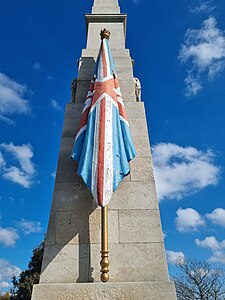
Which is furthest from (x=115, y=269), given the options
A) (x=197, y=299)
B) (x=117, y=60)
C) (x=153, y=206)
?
(x=197, y=299)

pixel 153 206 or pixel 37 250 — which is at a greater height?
pixel 37 250

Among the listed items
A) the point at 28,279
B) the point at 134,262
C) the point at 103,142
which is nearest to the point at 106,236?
the point at 134,262

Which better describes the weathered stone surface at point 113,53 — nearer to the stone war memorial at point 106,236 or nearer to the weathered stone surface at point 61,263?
the stone war memorial at point 106,236

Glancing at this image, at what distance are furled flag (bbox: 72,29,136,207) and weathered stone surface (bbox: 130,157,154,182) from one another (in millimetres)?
495

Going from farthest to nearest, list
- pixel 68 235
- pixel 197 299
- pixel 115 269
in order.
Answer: pixel 197 299 → pixel 68 235 → pixel 115 269

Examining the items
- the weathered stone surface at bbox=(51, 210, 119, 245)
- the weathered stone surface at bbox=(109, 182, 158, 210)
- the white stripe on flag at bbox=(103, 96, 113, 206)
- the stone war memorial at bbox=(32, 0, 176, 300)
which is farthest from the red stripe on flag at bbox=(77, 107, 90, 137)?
the weathered stone surface at bbox=(51, 210, 119, 245)

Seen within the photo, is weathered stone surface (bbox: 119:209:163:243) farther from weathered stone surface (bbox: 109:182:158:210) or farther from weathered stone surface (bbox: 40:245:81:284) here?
weathered stone surface (bbox: 40:245:81:284)

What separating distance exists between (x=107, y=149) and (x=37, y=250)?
89.2 feet

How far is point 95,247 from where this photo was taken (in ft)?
17.3

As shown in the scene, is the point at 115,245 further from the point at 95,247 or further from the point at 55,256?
the point at 55,256

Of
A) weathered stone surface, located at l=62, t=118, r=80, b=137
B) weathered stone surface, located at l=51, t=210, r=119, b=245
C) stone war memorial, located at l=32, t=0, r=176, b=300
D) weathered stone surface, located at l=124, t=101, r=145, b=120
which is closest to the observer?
stone war memorial, located at l=32, t=0, r=176, b=300

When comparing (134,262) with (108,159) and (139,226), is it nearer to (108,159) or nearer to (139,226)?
(139,226)

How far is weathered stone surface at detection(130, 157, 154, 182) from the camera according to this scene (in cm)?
618

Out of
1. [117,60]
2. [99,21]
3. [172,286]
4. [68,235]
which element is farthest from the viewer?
[99,21]
